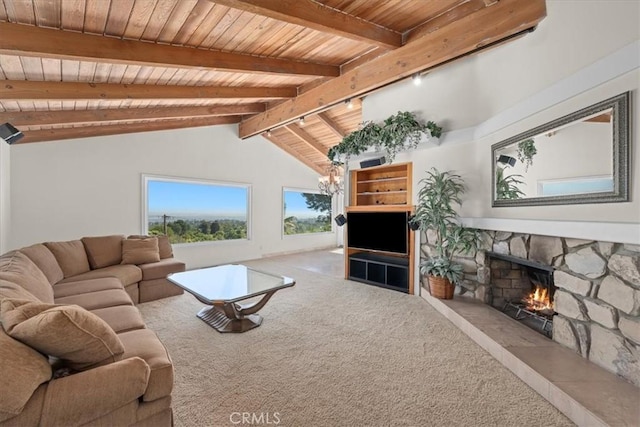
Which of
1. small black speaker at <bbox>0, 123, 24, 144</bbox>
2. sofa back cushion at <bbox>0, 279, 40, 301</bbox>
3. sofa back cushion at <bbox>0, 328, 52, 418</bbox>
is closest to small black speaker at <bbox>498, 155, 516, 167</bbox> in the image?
sofa back cushion at <bbox>0, 328, 52, 418</bbox>

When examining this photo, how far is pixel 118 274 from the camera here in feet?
11.9

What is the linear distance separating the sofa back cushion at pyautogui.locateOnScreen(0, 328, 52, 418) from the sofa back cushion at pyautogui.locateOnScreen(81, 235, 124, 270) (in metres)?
3.18

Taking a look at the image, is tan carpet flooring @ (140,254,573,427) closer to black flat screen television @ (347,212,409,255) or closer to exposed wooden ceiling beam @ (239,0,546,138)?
black flat screen television @ (347,212,409,255)

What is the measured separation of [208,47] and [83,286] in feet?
9.76

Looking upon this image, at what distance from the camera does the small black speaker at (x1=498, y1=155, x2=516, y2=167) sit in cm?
302

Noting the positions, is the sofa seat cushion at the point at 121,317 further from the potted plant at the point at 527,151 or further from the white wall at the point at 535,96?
the potted plant at the point at 527,151

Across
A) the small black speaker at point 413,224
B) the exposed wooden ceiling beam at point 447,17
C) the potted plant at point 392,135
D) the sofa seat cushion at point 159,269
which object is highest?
the exposed wooden ceiling beam at point 447,17

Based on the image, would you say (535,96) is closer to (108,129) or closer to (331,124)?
(331,124)

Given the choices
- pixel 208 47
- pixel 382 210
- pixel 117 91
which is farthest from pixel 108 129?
pixel 382 210

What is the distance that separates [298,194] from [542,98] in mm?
6620

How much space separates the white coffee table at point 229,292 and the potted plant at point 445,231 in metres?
2.02

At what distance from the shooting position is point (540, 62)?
8.88 ft

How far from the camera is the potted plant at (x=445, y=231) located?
369cm

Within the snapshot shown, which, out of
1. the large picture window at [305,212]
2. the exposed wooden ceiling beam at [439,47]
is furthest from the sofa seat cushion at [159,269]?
the large picture window at [305,212]
